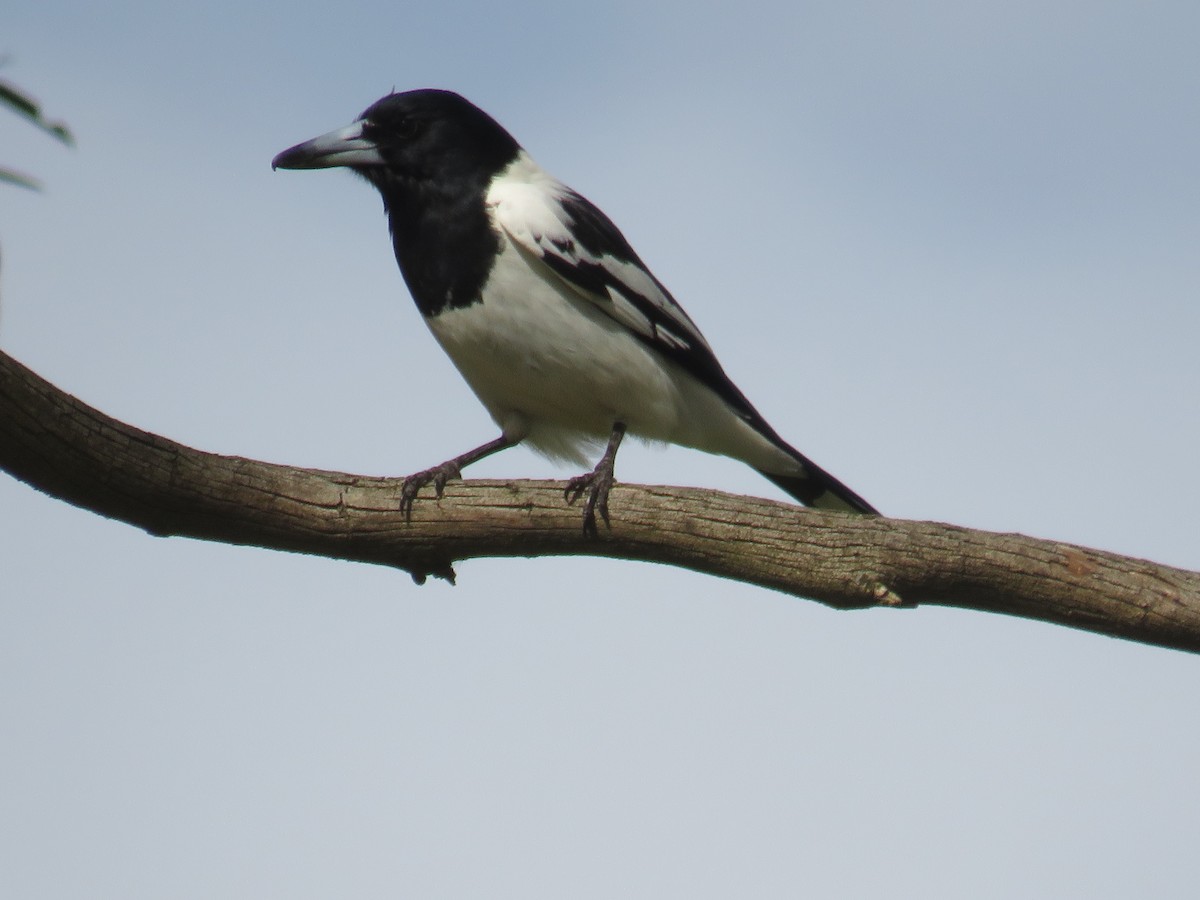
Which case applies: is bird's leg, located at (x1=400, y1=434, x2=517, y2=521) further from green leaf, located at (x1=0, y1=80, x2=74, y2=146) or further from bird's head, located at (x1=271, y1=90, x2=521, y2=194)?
green leaf, located at (x1=0, y1=80, x2=74, y2=146)

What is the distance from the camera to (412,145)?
571 centimetres

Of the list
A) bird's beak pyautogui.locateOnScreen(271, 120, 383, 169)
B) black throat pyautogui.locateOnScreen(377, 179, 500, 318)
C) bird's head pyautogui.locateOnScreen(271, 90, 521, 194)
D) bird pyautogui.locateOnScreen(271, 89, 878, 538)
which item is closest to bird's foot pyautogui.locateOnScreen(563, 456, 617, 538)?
bird pyautogui.locateOnScreen(271, 89, 878, 538)

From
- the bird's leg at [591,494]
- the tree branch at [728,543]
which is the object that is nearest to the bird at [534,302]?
the bird's leg at [591,494]

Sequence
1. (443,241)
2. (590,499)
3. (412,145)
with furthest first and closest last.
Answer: (412,145) < (443,241) < (590,499)

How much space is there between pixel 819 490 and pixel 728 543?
193cm

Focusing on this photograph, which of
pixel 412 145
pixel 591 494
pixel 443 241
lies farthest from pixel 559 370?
pixel 412 145

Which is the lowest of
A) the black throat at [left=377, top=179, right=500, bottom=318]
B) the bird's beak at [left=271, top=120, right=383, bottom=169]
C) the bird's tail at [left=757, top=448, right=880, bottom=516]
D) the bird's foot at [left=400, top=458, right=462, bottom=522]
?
the bird's foot at [left=400, top=458, right=462, bottom=522]

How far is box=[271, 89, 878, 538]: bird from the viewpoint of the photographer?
5207 millimetres

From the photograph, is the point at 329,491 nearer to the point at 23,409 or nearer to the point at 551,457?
the point at 23,409

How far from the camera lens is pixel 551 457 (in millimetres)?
5801

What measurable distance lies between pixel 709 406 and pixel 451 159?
142cm

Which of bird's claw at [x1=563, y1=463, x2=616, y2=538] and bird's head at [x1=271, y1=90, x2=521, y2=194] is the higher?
bird's head at [x1=271, y1=90, x2=521, y2=194]

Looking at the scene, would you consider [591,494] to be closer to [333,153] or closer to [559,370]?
[559,370]

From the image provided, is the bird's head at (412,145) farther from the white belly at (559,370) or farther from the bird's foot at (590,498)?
the bird's foot at (590,498)
